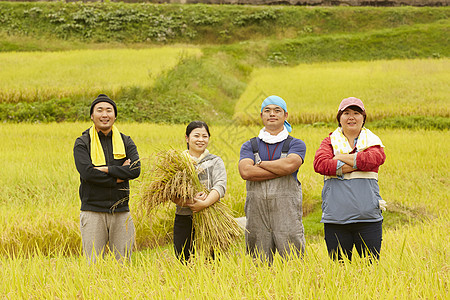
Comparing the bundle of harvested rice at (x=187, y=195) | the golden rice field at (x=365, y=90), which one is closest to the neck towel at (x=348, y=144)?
the bundle of harvested rice at (x=187, y=195)

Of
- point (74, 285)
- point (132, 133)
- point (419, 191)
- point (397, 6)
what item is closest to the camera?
point (74, 285)

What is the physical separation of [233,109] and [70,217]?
10901mm

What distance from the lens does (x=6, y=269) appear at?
277 cm

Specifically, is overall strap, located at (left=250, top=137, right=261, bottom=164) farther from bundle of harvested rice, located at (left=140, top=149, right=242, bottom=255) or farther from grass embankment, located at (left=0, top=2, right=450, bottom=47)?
grass embankment, located at (left=0, top=2, right=450, bottom=47)

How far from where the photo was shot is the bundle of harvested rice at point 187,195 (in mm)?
3385

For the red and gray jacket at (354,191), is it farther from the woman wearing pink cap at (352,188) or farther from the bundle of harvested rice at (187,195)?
the bundle of harvested rice at (187,195)

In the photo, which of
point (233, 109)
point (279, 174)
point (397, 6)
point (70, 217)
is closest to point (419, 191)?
point (279, 174)

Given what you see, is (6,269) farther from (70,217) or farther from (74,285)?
(70,217)

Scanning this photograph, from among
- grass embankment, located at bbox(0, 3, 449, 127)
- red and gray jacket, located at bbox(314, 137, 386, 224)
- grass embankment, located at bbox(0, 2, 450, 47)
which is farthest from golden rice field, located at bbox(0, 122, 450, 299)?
grass embankment, located at bbox(0, 2, 450, 47)

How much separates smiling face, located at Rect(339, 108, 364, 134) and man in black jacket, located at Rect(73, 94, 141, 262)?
175 cm

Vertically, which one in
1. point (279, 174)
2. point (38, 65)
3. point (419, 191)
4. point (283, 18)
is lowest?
point (419, 191)

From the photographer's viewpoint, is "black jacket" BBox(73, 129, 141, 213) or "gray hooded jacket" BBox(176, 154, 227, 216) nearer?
"gray hooded jacket" BBox(176, 154, 227, 216)

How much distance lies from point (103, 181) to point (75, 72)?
14.2 meters

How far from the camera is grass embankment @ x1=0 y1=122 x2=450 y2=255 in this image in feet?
16.6
